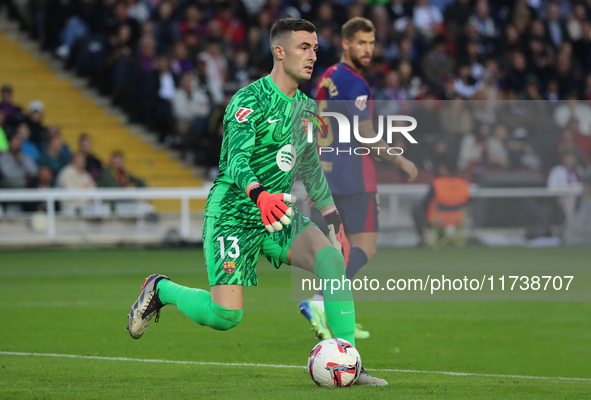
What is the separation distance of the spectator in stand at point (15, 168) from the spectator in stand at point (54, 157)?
0.27m

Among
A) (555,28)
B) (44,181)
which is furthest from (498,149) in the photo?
(555,28)

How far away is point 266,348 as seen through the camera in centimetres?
702

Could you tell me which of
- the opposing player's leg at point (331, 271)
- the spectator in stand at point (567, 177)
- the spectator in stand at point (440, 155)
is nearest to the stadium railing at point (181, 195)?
the spectator in stand at point (567, 177)

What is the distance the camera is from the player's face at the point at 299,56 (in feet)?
18.1

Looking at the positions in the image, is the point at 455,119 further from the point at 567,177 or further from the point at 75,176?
the point at 75,176

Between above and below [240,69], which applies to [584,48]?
above

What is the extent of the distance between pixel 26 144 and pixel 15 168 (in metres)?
0.71

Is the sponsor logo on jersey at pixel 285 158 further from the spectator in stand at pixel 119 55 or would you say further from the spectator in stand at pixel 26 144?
the spectator in stand at pixel 119 55

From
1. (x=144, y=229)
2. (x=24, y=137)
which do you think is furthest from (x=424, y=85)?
(x=24, y=137)

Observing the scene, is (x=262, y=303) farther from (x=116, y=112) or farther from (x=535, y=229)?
(x=116, y=112)

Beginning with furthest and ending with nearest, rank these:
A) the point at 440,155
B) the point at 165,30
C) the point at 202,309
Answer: the point at 165,30
the point at 440,155
the point at 202,309

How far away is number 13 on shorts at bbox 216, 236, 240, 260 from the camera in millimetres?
5496

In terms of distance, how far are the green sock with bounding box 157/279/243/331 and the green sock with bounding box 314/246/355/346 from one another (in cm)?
60

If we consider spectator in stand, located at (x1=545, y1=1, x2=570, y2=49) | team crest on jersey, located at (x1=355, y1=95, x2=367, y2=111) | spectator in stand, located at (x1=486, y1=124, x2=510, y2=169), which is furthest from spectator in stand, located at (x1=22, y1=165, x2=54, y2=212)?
spectator in stand, located at (x1=545, y1=1, x2=570, y2=49)
